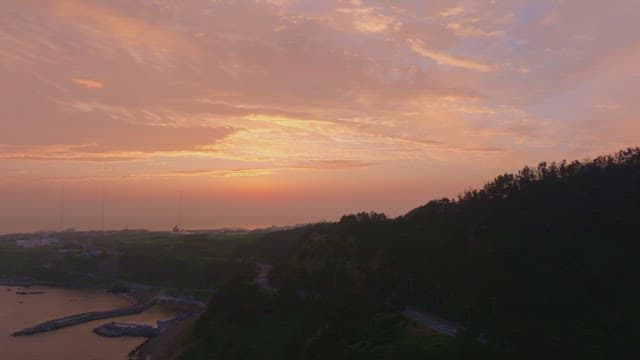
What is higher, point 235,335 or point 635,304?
point 635,304

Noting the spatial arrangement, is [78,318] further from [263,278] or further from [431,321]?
[431,321]

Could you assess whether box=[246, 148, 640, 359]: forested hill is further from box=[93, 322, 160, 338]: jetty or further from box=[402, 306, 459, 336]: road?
box=[93, 322, 160, 338]: jetty

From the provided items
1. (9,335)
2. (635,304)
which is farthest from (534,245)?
(9,335)

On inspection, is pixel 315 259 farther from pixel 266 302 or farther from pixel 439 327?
pixel 439 327

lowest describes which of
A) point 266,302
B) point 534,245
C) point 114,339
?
point 114,339

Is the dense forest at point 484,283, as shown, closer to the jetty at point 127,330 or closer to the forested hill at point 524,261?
the forested hill at point 524,261

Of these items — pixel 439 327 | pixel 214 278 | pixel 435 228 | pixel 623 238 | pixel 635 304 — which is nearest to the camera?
pixel 635 304

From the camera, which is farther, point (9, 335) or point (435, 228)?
point (9, 335)

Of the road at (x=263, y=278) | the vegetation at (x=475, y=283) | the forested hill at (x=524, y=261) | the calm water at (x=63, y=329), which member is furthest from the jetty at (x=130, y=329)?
the forested hill at (x=524, y=261)
